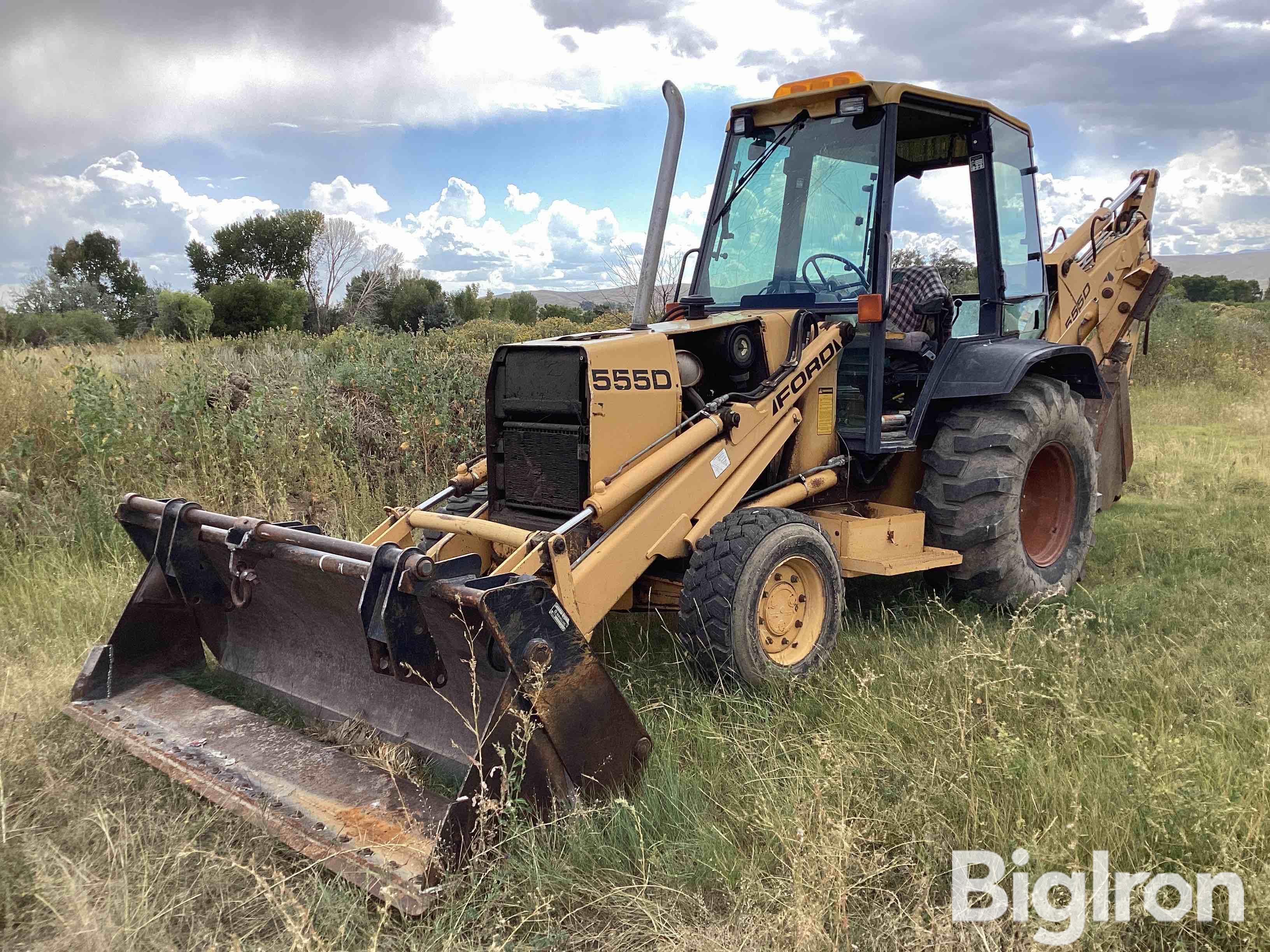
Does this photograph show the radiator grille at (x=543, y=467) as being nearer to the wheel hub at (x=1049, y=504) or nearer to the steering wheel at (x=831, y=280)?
the steering wheel at (x=831, y=280)

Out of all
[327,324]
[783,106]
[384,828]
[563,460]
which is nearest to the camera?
[384,828]

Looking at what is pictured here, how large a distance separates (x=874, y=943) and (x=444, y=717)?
179cm

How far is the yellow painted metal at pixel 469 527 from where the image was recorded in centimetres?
386

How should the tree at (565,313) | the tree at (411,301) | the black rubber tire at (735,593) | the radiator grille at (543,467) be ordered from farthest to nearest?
the tree at (411,301) → the tree at (565,313) → the radiator grille at (543,467) → the black rubber tire at (735,593)

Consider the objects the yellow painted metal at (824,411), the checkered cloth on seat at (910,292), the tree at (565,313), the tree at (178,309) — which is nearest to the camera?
the yellow painted metal at (824,411)

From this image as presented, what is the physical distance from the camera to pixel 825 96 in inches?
198

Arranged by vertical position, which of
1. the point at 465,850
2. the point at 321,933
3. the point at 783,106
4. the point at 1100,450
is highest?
the point at 783,106

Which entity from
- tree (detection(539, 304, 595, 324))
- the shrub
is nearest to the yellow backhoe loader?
tree (detection(539, 304, 595, 324))

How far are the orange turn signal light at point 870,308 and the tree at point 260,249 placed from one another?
3906cm

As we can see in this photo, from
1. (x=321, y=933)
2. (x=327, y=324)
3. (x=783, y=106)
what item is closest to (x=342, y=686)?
(x=321, y=933)

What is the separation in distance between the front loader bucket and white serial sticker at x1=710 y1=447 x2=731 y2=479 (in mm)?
1423

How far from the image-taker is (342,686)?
398 centimetres

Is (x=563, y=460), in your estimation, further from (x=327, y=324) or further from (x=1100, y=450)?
(x=327, y=324)

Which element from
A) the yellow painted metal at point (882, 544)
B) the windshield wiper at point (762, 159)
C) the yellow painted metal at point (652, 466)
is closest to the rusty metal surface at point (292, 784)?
the yellow painted metal at point (652, 466)
